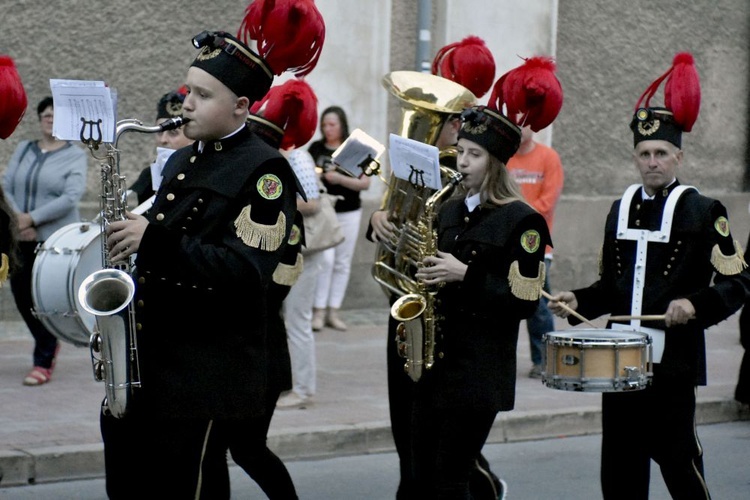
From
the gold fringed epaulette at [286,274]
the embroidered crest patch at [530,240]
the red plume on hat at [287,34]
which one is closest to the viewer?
the red plume on hat at [287,34]

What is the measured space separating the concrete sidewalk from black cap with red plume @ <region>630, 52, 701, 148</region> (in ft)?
3.37

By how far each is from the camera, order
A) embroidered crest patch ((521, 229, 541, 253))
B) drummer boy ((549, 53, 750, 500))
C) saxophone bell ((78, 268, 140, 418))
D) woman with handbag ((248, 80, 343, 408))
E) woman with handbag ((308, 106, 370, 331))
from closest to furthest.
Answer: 1. saxophone bell ((78, 268, 140, 418))
2. embroidered crest patch ((521, 229, 541, 253))
3. drummer boy ((549, 53, 750, 500))
4. woman with handbag ((248, 80, 343, 408))
5. woman with handbag ((308, 106, 370, 331))

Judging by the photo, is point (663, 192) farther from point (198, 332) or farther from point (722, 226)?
point (198, 332)

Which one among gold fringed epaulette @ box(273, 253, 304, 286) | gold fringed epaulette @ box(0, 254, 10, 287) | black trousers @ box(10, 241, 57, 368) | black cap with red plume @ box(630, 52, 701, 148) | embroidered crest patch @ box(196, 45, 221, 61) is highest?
embroidered crest patch @ box(196, 45, 221, 61)

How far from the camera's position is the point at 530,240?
16.8ft

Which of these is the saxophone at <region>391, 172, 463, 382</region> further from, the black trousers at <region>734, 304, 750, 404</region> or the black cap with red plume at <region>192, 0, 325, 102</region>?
the black trousers at <region>734, 304, 750, 404</region>

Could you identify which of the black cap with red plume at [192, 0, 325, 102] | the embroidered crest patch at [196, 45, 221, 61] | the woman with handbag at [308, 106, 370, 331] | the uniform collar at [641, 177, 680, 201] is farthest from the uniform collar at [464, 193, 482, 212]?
the woman with handbag at [308, 106, 370, 331]

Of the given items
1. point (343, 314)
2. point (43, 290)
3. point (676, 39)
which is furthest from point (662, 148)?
point (676, 39)

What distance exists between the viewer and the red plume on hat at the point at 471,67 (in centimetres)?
648

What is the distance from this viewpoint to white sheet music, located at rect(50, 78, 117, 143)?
4234 mm

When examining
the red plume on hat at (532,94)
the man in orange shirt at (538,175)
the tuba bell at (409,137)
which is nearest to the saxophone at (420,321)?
the tuba bell at (409,137)

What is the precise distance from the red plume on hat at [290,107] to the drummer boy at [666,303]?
172 centimetres

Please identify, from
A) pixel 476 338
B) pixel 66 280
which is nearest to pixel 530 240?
pixel 476 338

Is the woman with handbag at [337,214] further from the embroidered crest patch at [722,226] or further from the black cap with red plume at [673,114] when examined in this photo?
the embroidered crest patch at [722,226]
